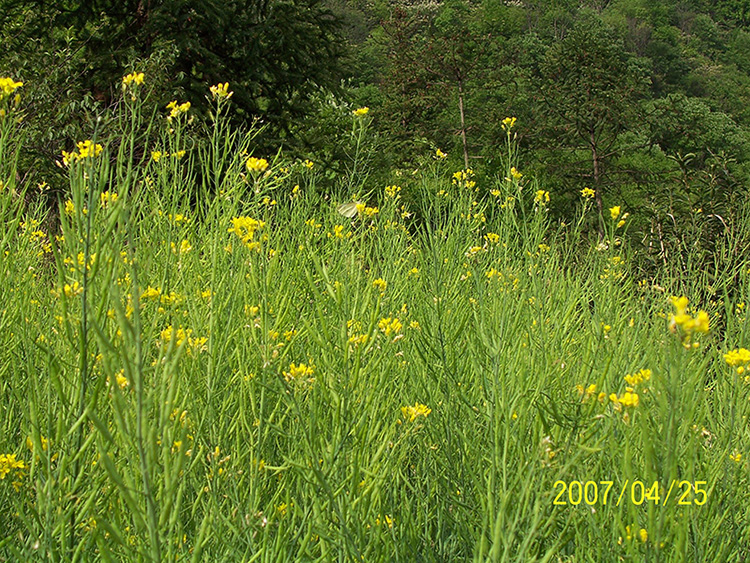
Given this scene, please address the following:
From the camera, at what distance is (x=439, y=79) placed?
35.4 feet

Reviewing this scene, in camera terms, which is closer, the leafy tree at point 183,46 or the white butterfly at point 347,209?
the white butterfly at point 347,209

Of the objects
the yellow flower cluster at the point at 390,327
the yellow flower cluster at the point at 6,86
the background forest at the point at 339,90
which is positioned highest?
→ the yellow flower cluster at the point at 6,86

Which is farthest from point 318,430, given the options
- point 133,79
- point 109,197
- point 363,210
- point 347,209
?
point 347,209

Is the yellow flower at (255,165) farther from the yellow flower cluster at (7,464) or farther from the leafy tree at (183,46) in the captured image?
the leafy tree at (183,46)

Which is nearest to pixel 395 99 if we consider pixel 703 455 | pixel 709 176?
pixel 709 176

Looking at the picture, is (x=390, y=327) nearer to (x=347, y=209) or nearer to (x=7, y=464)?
(x=7, y=464)

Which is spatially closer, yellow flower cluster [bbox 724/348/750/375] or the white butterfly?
yellow flower cluster [bbox 724/348/750/375]

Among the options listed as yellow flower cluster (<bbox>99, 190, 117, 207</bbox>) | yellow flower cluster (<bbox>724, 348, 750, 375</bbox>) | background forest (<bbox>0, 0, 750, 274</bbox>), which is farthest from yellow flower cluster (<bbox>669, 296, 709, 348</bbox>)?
background forest (<bbox>0, 0, 750, 274</bbox>)

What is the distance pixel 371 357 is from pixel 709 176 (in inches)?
206

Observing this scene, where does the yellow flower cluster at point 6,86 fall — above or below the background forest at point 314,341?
above

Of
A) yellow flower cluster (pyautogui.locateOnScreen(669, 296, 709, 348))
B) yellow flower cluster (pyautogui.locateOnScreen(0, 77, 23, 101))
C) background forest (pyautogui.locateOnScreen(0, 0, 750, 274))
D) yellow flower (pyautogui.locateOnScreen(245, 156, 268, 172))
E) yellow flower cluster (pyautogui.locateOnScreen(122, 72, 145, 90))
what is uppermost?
yellow flower cluster (pyautogui.locateOnScreen(0, 77, 23, 101))

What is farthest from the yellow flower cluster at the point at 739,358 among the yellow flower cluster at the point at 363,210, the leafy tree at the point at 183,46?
the leafy tree at the point at 183,46

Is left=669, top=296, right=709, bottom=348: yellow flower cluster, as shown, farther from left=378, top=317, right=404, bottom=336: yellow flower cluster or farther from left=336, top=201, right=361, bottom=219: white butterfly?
left=336, top=201, right=361, bottom=219: white butterfly

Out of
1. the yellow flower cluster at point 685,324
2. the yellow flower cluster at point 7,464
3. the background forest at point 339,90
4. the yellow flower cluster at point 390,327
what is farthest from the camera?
the background forest at point 339,90
